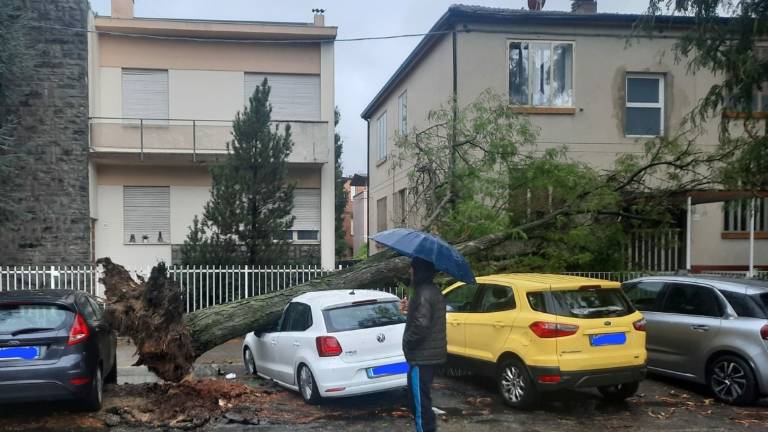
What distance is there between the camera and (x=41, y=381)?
6496mm

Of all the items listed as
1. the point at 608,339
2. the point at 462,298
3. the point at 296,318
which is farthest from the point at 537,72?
the point at 296,318

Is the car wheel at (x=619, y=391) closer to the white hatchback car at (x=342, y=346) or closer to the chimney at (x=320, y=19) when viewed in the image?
the white hatchback car at (x=342, y=346)

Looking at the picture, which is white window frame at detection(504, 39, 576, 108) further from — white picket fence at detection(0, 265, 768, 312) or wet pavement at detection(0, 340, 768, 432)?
wet pavement at detection(0, 340, 768, 432)

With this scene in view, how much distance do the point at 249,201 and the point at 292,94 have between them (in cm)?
541

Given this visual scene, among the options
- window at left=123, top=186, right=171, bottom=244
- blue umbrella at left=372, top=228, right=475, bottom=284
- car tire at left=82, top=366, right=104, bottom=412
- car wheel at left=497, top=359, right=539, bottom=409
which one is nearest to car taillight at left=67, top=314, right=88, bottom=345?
car tire at left=82, top=366, right=104, bottom=412

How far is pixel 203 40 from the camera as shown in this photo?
17812 mm

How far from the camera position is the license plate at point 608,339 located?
7191 mm

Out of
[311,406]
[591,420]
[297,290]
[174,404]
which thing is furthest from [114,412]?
[591,420]

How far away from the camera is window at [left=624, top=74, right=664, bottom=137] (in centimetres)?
1702

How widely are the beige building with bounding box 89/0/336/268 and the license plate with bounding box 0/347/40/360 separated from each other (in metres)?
10.9

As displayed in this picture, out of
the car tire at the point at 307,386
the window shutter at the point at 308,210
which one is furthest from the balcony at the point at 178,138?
the car tire at the point at 307,386

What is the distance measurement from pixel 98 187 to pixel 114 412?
11.8 meters

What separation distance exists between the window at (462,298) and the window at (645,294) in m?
2.70

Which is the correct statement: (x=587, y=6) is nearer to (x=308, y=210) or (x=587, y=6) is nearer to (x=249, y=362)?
(x=308, y=210)
